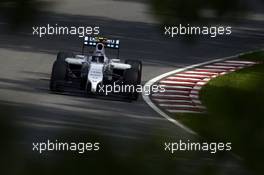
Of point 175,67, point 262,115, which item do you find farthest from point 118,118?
point 175,67

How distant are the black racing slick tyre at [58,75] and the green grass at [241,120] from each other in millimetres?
9346

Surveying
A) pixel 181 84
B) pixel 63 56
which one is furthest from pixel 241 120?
pixel 181 84

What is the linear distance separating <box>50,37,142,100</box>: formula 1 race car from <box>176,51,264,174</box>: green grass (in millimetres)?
8232

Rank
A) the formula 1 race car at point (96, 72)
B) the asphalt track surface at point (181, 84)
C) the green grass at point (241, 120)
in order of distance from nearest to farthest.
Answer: the green grass at point (241, 120) < the formula 1 race car at point (96, 72) < the asphalt track surface at point (181, 84)

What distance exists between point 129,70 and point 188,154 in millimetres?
8790

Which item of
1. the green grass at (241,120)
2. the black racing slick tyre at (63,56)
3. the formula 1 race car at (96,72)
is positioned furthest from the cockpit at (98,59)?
the green grass at (241,120)

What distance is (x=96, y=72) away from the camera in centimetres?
1009

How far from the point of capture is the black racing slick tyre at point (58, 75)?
422 inches

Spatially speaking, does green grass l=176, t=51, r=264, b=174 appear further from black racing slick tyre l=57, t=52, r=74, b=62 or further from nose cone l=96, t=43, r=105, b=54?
black racing slick tyre l=57, t=52, r=74, b=62

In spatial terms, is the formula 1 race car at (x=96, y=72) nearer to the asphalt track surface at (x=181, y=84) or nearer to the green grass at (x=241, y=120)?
the asphalt track surface at (x=181, y=84)

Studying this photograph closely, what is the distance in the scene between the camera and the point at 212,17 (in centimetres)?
138

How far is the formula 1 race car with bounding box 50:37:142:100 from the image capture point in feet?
32.7

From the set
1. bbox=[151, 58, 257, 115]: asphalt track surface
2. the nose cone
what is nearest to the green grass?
the nose cone

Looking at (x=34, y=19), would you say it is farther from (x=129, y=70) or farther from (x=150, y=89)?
(x=150, y=89)
